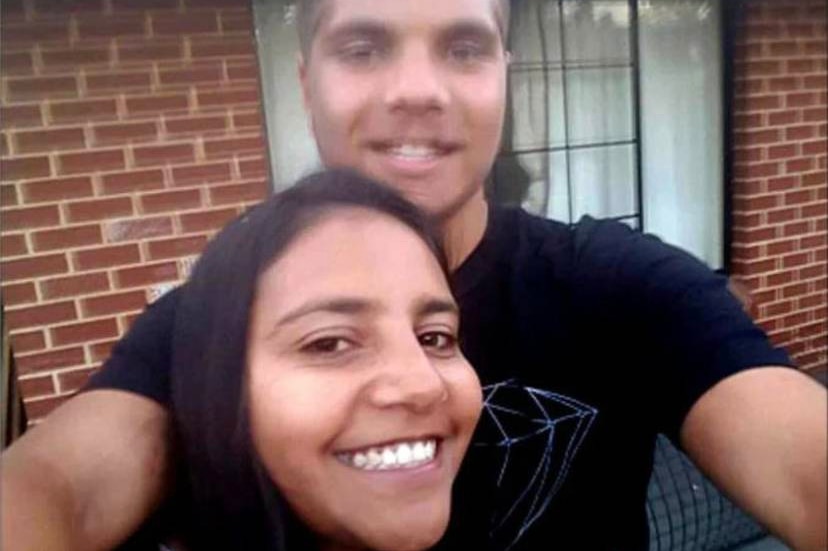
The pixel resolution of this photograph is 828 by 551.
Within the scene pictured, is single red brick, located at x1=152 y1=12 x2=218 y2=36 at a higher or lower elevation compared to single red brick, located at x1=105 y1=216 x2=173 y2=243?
higher

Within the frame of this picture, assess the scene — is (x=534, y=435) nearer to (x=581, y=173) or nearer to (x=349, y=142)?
(x=349, y=142)

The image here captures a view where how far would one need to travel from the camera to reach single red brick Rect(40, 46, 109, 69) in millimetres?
747

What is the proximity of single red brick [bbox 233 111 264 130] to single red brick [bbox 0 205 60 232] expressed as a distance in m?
0.18

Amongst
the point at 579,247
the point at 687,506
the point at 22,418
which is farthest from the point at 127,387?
the point at 687,506

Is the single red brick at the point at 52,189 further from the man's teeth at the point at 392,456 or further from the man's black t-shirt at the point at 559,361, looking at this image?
the man's teeth at the point at 392,456

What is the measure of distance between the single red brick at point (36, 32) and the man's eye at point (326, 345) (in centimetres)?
45

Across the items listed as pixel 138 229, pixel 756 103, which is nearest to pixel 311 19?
pixel 138 229

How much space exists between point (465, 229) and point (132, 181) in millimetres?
377

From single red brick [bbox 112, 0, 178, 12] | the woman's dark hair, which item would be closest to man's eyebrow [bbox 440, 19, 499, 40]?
the woman's dark hair

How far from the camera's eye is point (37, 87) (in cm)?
76

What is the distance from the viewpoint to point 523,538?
589mm

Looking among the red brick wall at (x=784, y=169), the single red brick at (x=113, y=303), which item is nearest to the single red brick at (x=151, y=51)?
the single red brick at (x=113, y=303)

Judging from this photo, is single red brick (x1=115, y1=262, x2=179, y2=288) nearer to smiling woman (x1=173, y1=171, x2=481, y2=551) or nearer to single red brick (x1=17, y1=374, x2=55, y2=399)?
single red brick (x1=17, y1=374, x2=55, y2=399)

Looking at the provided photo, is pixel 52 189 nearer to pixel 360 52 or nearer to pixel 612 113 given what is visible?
pixel 360 52
